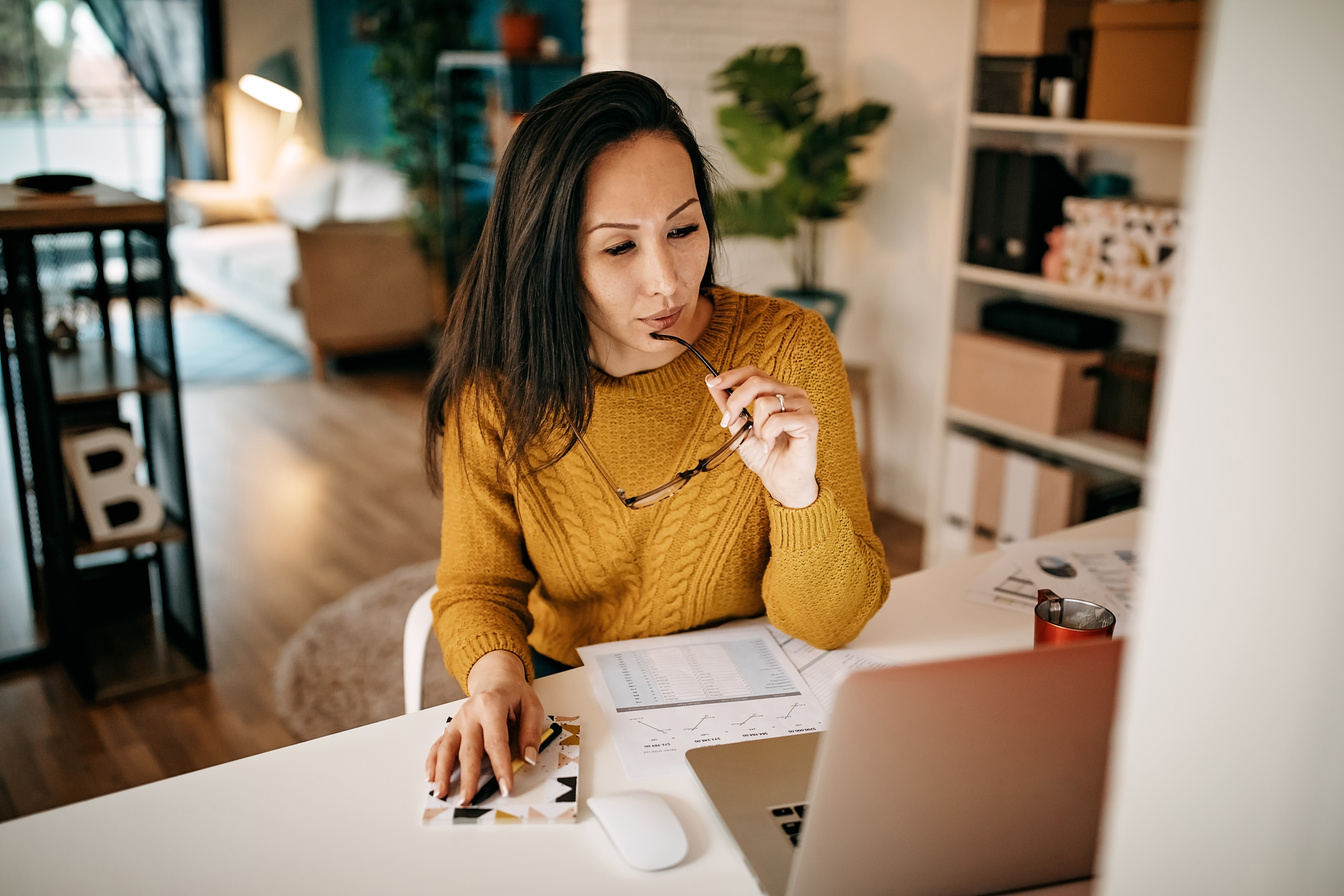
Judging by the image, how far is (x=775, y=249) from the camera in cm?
368

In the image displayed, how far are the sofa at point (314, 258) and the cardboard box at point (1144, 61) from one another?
370cm

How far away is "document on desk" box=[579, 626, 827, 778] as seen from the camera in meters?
1.07

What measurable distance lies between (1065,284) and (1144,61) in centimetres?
55

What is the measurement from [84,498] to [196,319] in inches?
177

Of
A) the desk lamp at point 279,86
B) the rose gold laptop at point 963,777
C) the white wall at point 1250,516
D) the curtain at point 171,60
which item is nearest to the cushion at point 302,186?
the desk lamp at point 279,86

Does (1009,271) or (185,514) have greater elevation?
(1009,271)

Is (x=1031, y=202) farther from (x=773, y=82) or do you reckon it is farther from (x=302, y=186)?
(x=302, y=186)

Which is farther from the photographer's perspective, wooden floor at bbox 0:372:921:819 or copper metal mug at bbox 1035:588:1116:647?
wooden floor at bbox 0:372:921:819

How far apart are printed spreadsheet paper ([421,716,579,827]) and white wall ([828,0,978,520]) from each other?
91.0 inches

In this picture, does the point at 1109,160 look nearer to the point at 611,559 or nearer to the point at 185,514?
the point at 611,559

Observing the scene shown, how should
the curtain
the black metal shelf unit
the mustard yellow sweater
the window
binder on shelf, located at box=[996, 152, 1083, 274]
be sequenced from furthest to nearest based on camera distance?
the curtain
the window
binder on shelf, located at box=[996, 152, 1083, 274]
the black metal shelf unit
the mustard yellow sweater

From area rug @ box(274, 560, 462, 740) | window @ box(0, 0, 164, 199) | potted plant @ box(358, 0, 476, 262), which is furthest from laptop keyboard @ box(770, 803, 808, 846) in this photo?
window @ box(0, 0, 164, 199)

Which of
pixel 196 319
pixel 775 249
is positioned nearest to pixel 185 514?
pixel 775 249

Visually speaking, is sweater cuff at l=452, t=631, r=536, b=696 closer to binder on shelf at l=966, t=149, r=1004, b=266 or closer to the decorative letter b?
the decorative letter b
